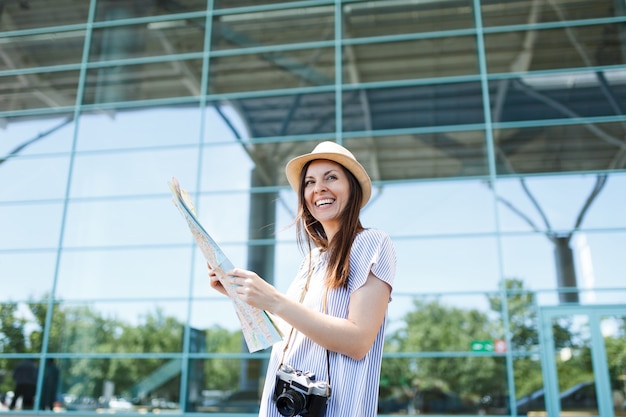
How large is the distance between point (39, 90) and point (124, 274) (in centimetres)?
476

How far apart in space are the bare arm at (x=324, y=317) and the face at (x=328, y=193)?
369 mm

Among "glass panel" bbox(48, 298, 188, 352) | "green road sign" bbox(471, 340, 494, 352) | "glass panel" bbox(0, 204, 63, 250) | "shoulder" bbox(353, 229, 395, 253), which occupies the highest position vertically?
"glass panel" bbox(0, 204, 63, 250)

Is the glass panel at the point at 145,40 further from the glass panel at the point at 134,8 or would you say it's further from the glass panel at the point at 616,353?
the glass panel at the point at 616,353

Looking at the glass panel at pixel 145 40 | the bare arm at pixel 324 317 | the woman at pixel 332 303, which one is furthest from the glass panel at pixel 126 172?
the bare arm at pixel 324 317

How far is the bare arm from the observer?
1645mm

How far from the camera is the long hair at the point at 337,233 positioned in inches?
73.0

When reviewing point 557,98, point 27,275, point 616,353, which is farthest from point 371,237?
point 27,275

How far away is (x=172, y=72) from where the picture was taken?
13109 millimetres

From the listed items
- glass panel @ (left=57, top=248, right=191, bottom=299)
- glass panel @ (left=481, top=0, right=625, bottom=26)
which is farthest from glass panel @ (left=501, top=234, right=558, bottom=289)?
glass panel @ (left=57, top=248, right=191, bottom=299)

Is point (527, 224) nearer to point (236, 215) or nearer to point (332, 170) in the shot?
point (236, 215)

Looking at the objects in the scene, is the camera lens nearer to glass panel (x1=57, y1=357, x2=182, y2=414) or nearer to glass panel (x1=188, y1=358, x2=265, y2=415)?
glass panel (x1=188, y1=358, x2=265, y2=415)

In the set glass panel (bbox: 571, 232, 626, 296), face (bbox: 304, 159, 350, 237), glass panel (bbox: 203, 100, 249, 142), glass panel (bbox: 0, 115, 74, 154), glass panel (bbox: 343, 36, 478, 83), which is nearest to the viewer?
face (bbox: 304, 159, 350, 237)

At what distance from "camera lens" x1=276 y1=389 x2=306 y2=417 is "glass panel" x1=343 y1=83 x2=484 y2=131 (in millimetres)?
10698

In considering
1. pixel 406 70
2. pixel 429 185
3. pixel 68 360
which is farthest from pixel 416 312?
pixel 68 360
